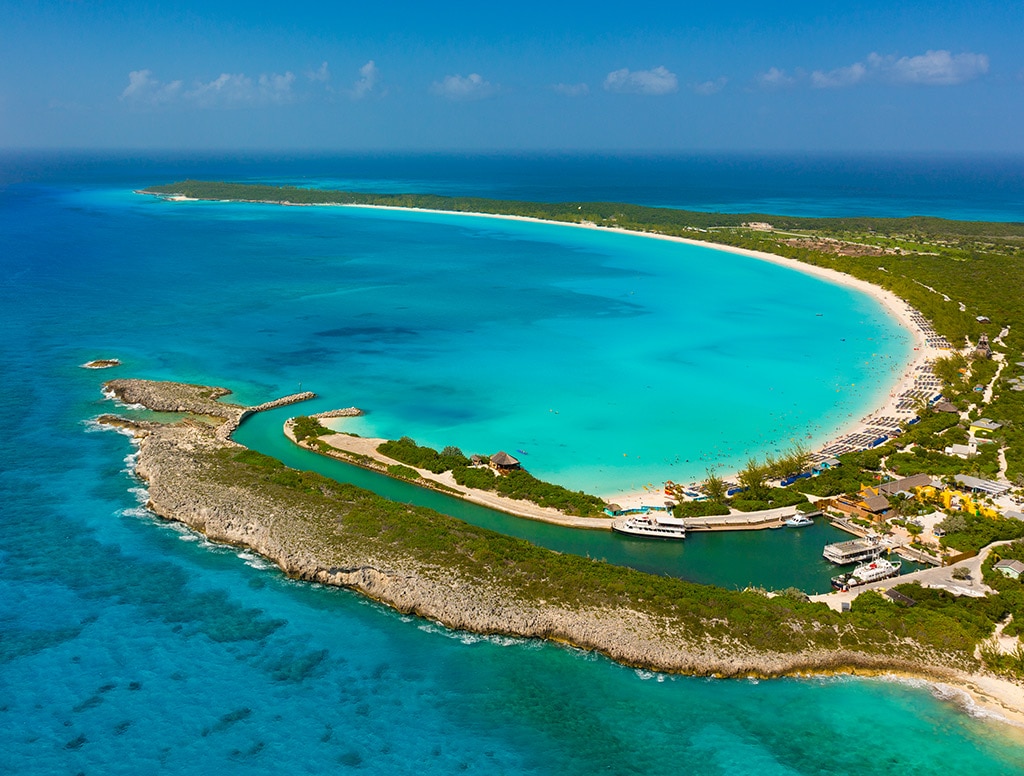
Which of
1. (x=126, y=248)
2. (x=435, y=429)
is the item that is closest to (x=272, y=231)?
(x=126, y=248)

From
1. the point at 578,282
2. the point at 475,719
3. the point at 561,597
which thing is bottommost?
the point at 475,719

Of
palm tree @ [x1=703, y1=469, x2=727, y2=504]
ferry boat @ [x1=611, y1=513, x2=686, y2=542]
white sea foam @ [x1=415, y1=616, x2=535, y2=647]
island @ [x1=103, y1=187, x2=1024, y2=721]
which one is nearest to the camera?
island @ [x1=103, y1=187, x2=1024, y2=721]

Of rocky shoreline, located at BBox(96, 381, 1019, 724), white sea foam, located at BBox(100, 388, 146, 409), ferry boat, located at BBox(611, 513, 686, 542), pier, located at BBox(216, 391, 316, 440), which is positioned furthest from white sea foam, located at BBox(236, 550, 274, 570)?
white sea foam, located at BBox(100, 388, 146, 409)

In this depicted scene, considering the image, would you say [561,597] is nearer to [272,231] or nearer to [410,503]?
[410,503]

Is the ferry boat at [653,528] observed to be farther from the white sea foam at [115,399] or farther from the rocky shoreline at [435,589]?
the white sea foam at [115,399]

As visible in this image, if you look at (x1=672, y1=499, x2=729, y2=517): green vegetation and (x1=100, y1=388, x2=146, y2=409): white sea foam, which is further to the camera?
(x1=100, y1=388, x2=146, y2=409): white sea foam

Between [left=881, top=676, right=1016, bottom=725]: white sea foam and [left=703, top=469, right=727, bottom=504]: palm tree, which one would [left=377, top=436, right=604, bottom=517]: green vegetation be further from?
[left=881, top=676, right=1016, bottom=725]: white sea foam
